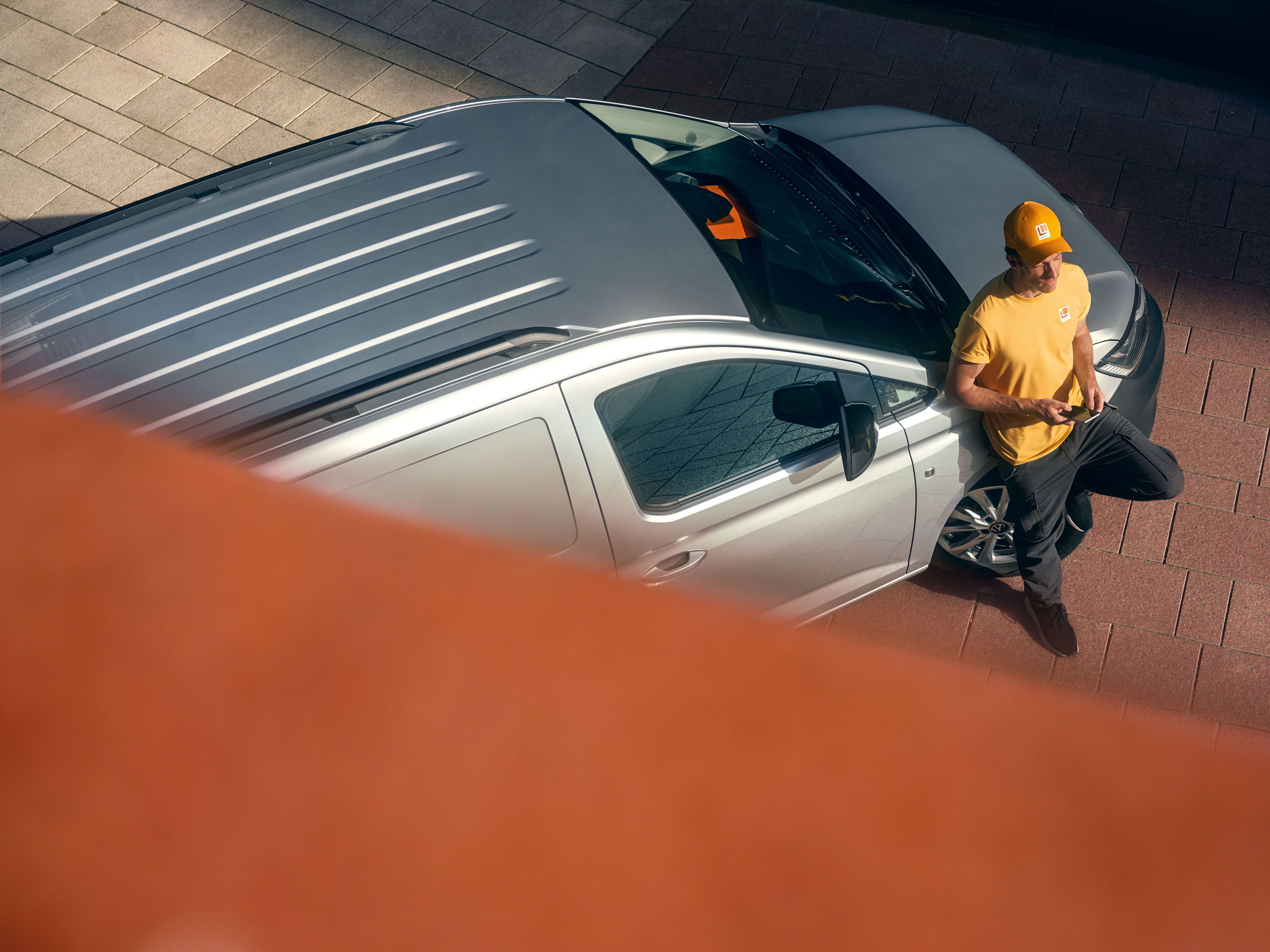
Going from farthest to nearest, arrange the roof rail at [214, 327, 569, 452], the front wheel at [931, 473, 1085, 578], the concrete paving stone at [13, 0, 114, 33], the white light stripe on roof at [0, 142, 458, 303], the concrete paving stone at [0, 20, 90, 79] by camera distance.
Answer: the concrete paving stone at [13, 0, 114, 33] < the concrete paving stone at [0, 20, 90, 79] < the front wheel at [931, 473, 1085, 578] < the white light stripe on roof at [0, 142, 458, 303] < the roof rail at [214, 327, 569, 452]

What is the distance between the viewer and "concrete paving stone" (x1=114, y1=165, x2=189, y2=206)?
493cm

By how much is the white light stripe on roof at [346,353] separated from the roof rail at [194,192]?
856mm

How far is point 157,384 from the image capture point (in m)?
2.19

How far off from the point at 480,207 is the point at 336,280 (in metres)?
0.45

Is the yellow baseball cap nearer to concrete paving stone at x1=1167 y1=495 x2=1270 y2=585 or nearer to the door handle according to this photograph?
the door handle

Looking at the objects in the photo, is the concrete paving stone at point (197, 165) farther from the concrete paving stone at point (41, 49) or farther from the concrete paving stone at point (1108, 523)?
the concrete paving stone at point (1108, 523)

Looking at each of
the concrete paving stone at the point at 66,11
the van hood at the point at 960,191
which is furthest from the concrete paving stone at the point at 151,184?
the van hood at the point at 960,191

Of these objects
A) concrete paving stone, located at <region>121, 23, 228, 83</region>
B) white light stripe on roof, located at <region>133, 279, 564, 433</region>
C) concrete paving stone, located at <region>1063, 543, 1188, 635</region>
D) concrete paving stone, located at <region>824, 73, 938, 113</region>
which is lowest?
concrete paving stone, located at <region>1063, 543, 1188, 635</region>

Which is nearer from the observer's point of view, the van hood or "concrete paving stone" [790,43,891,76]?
the van hood

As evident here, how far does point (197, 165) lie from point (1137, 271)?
490cm

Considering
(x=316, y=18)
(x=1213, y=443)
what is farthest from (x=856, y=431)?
(x=316, y=18)

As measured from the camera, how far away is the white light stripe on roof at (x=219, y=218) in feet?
8.16

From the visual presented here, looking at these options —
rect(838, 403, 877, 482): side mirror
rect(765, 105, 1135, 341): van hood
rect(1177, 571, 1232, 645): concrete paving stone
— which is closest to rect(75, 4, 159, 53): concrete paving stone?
rect(765, 105, 1135, 341): van hood

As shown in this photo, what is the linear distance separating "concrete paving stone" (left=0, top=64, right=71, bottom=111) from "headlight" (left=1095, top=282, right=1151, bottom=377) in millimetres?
5872
